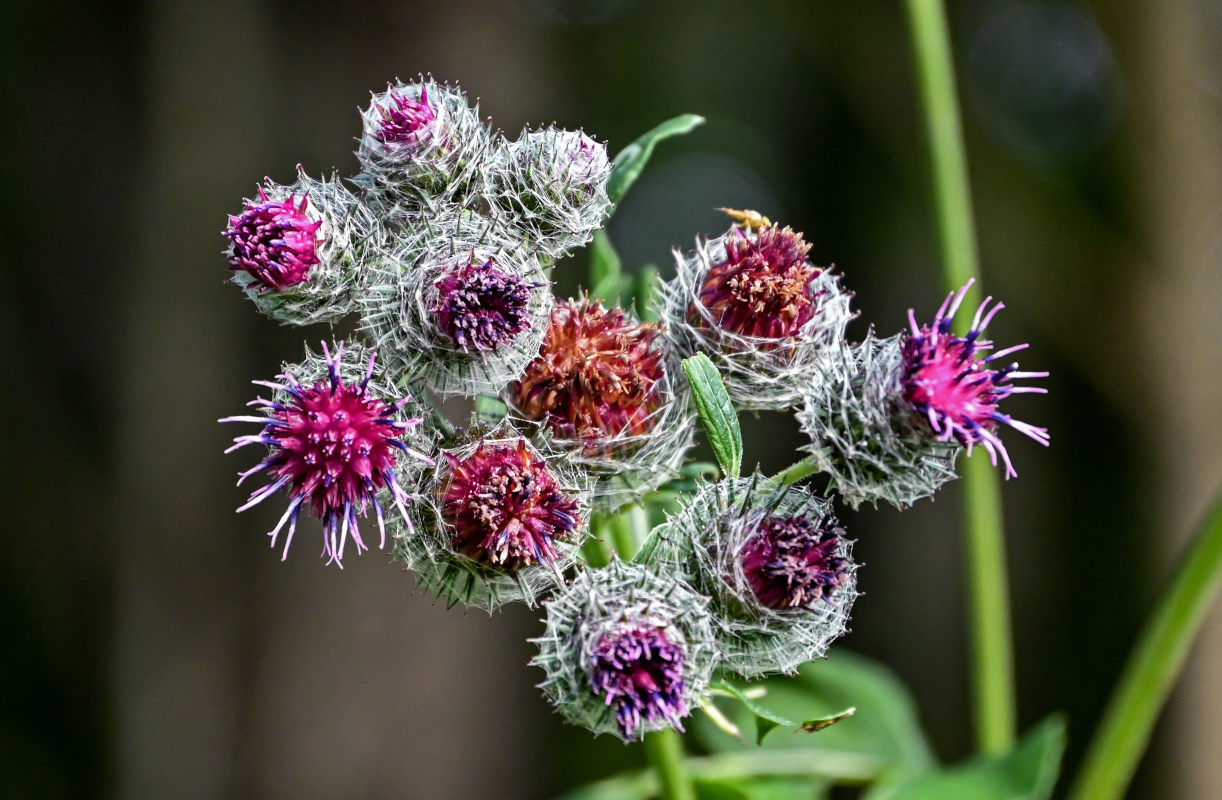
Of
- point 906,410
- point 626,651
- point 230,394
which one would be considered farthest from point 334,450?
point 230,394

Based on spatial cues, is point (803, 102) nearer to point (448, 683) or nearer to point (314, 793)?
point (448, 683)

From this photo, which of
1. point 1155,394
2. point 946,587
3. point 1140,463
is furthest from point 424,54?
point 946,587

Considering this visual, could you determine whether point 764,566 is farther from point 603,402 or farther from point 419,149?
point 419,149

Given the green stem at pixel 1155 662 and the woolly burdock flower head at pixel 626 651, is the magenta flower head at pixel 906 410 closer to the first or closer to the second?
the woolly burdock flower head at pixel 626 651

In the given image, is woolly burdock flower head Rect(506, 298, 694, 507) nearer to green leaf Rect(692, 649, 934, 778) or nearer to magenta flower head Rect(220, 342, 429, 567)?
magenta flower head Rect(220, 342, 429, 567)

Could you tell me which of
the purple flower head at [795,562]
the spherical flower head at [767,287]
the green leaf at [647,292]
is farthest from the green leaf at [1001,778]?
the green leaf at [647,292]

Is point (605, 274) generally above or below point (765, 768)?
above

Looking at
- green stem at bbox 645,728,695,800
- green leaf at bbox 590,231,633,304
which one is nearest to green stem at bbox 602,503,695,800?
green stem at bbox 645,728,695,800
